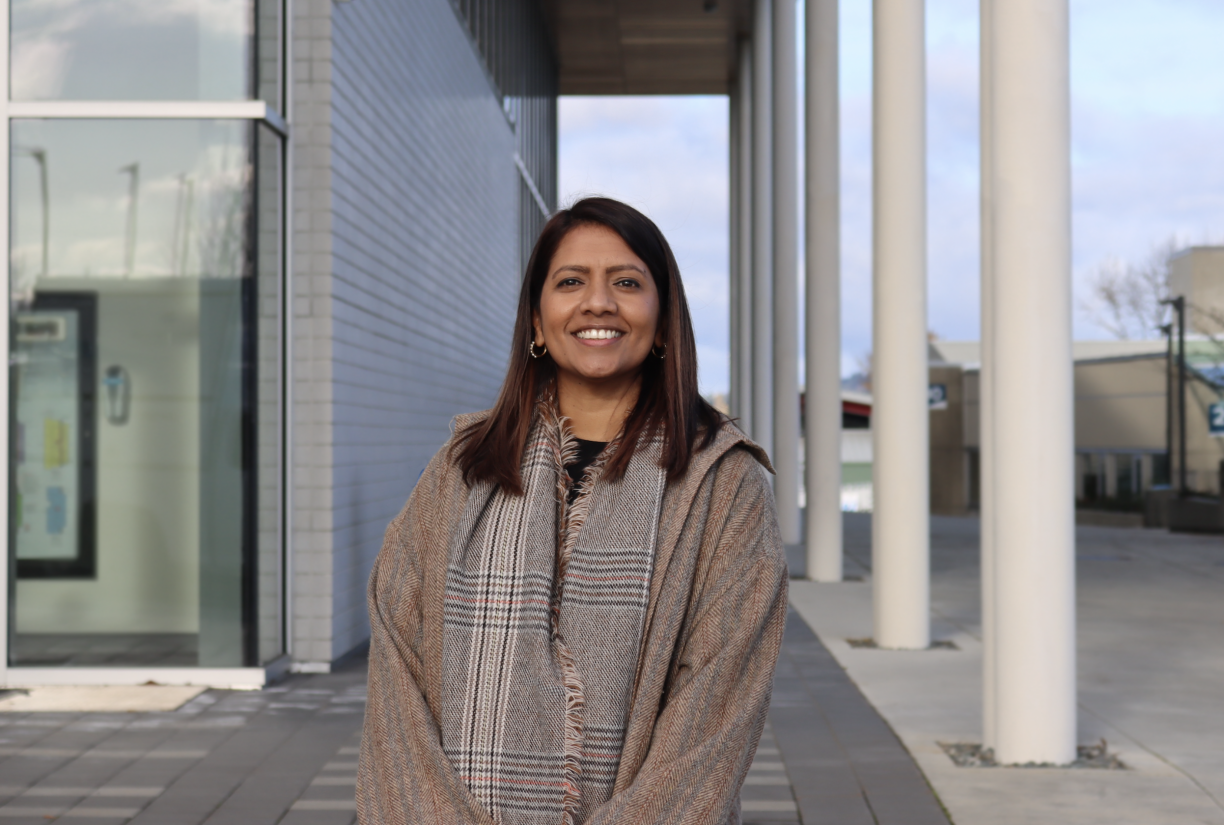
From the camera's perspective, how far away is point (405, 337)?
10.2 m

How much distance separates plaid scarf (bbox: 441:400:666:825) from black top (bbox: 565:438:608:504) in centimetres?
6

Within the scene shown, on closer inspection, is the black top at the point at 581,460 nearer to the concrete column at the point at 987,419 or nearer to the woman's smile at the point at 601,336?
the woman's smile at the point at 601,336

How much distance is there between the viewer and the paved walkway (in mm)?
5043

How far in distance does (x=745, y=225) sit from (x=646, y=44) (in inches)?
145

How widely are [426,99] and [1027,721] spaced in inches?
284

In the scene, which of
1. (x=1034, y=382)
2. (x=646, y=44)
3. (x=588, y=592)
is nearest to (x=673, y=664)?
(x=588, y=592)

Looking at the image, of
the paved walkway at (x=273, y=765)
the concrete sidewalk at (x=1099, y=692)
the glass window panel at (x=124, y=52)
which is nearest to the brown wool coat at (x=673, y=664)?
the paved walkway at (x=273, y=765)

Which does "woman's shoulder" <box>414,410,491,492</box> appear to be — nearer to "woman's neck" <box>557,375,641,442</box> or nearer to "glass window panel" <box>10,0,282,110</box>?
"woman's neck" <box>557,375,641,442</box>

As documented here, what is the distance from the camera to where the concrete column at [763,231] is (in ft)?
66.6

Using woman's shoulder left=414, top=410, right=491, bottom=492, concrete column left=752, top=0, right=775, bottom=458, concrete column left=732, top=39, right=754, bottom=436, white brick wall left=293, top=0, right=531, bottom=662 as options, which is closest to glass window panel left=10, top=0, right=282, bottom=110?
white brick wall left=293, top=0, right=531, bottom=662

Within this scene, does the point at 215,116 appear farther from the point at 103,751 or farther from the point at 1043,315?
the point at 1043,315

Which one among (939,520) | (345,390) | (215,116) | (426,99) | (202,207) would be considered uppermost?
(426,99)

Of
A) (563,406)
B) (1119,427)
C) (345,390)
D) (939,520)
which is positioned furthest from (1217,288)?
(563,406)

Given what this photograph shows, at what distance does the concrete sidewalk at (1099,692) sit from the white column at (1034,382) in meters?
0.32
